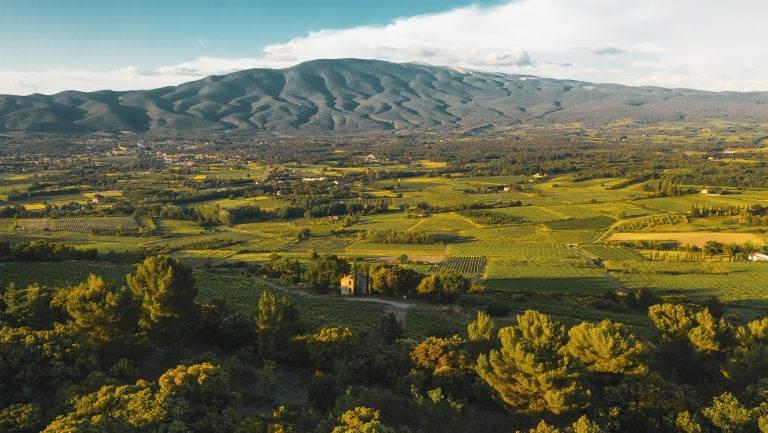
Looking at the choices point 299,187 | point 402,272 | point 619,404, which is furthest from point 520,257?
point 299,187

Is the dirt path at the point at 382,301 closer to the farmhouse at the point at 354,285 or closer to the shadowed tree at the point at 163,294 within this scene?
the farmhouse at the point at 354,285

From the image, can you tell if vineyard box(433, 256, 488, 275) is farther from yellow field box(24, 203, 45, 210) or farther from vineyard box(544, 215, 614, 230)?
yellow field box(24, 203, 45, 210)

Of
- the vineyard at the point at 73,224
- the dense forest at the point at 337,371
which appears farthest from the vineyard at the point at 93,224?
the dense forest at the point at 337,371

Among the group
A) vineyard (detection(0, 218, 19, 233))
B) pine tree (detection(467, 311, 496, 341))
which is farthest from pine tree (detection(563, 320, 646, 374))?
vineyard (detection(0, 218, 19, 233))

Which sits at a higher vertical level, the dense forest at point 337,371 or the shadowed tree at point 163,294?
the shadowed tree at point 163,294

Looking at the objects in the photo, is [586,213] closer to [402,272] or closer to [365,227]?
[365,227]

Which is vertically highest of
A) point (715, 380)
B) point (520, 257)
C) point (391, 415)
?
point (391, 415)
